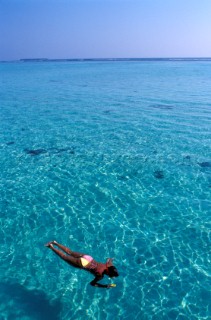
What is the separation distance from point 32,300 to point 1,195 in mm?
9851

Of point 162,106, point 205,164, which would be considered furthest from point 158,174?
point 162,106

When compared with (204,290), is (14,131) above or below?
above

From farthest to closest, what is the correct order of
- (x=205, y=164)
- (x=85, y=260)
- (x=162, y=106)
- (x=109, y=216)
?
(x=162, y=106), (x=205, y=164), (x=109, y=216), (x=85, y=260)

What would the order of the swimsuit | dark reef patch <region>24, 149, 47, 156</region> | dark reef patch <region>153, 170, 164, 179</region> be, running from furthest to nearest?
dark reef patch <region>24, 149, 47, 156</region> < dark reef patch <region>153, 170, 164, 179</region> < the swimsuit

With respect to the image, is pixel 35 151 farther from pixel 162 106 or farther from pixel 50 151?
pixel 162 106

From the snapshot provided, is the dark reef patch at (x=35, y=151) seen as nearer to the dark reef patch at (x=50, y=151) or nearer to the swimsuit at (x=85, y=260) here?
the dark reef patch at (x=50, y=151)

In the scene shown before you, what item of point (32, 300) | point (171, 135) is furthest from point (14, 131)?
point (32, 300)

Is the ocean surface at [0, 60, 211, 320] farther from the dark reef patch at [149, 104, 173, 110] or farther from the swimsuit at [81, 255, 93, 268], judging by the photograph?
the dark reef patch at [149, 104, 173, 110]

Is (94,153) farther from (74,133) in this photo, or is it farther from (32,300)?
(32,300)

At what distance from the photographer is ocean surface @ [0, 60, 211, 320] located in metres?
12.4

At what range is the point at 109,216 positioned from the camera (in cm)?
1767

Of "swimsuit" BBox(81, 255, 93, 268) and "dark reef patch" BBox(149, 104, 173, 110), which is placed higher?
"dark reef patch" BBox(149, 104, 173, 110)

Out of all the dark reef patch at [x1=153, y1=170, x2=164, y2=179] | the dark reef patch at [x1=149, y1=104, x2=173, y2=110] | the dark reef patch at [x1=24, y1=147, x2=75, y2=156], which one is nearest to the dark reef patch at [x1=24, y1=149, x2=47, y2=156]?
the dark reef patch at [x1=24, y1=147, x2=75, y2=156]

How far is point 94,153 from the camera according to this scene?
1061 inches
